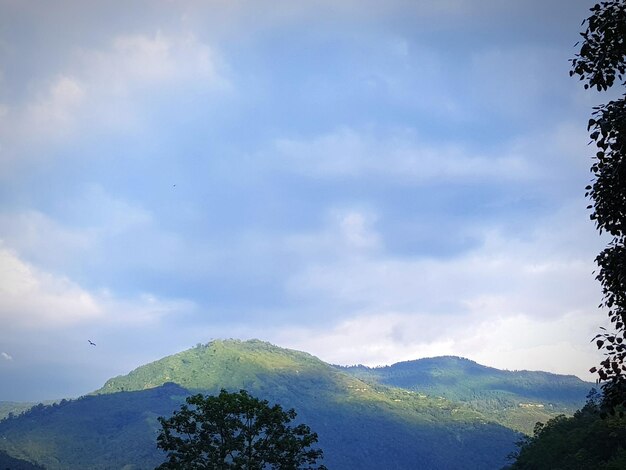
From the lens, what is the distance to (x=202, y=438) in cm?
4088

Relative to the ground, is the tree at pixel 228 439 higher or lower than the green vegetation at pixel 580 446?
higher

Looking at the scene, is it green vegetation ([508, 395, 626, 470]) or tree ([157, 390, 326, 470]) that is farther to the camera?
green vegetation ([508, 395, 626, 470])

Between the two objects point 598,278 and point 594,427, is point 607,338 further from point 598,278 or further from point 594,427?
point 594,427

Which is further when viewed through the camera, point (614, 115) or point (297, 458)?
point (297, 458)

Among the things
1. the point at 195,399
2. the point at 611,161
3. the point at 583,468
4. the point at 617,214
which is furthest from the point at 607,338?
the point at 583,468

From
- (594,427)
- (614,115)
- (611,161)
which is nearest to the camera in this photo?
(614,115)

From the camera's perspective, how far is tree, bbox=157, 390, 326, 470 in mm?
40219

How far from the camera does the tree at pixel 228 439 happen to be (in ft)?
132

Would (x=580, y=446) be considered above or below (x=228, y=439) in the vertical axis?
below

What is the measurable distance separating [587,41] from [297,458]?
126 feet

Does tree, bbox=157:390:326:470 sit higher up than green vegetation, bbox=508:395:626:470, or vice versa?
tree, bbox=157:390:326:470

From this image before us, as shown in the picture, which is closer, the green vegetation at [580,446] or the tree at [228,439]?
the tree at [228,439]

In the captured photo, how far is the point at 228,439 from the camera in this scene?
1602 inches

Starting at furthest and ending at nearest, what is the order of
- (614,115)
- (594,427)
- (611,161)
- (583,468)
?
(594,427), (583,468), (611,161), (614,115)
